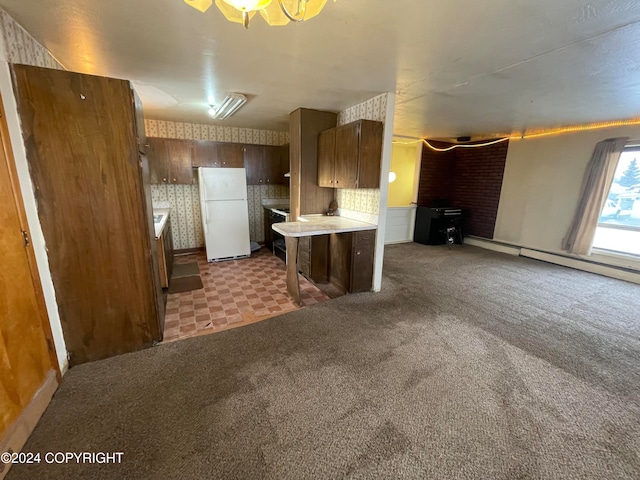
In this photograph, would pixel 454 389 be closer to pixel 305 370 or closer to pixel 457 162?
pixel 305 370

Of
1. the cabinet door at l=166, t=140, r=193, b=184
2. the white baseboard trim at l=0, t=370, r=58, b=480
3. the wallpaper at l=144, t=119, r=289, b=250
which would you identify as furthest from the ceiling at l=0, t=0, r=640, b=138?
the white baseboard trim at l=0, t=370, r=58, b=480

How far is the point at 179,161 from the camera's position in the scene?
175 inches

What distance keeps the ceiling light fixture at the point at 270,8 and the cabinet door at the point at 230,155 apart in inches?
144

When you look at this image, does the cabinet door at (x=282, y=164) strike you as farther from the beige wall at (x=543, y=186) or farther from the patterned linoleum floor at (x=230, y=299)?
the beige wall at (x=543, y=186)

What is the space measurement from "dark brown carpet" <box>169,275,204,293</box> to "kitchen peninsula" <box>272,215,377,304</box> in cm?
131

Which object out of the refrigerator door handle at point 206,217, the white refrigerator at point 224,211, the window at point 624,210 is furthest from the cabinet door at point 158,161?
Answer: the window at point 624,210

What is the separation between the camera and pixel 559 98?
9.58 ft

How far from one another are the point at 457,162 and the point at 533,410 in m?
6.07

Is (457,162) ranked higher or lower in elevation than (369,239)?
higher

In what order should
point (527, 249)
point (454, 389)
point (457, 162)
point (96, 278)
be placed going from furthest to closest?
point (457, 162)
point (527, 249)
point (96, 278)
point (454, 389)

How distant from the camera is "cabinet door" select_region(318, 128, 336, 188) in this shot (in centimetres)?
332

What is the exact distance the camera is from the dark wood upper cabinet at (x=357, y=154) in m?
2.91

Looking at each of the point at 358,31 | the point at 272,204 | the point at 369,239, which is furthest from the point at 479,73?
the point at 272,204

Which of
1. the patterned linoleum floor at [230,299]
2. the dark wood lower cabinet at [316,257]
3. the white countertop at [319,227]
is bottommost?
the patterned linoleum floor at [230,299]
